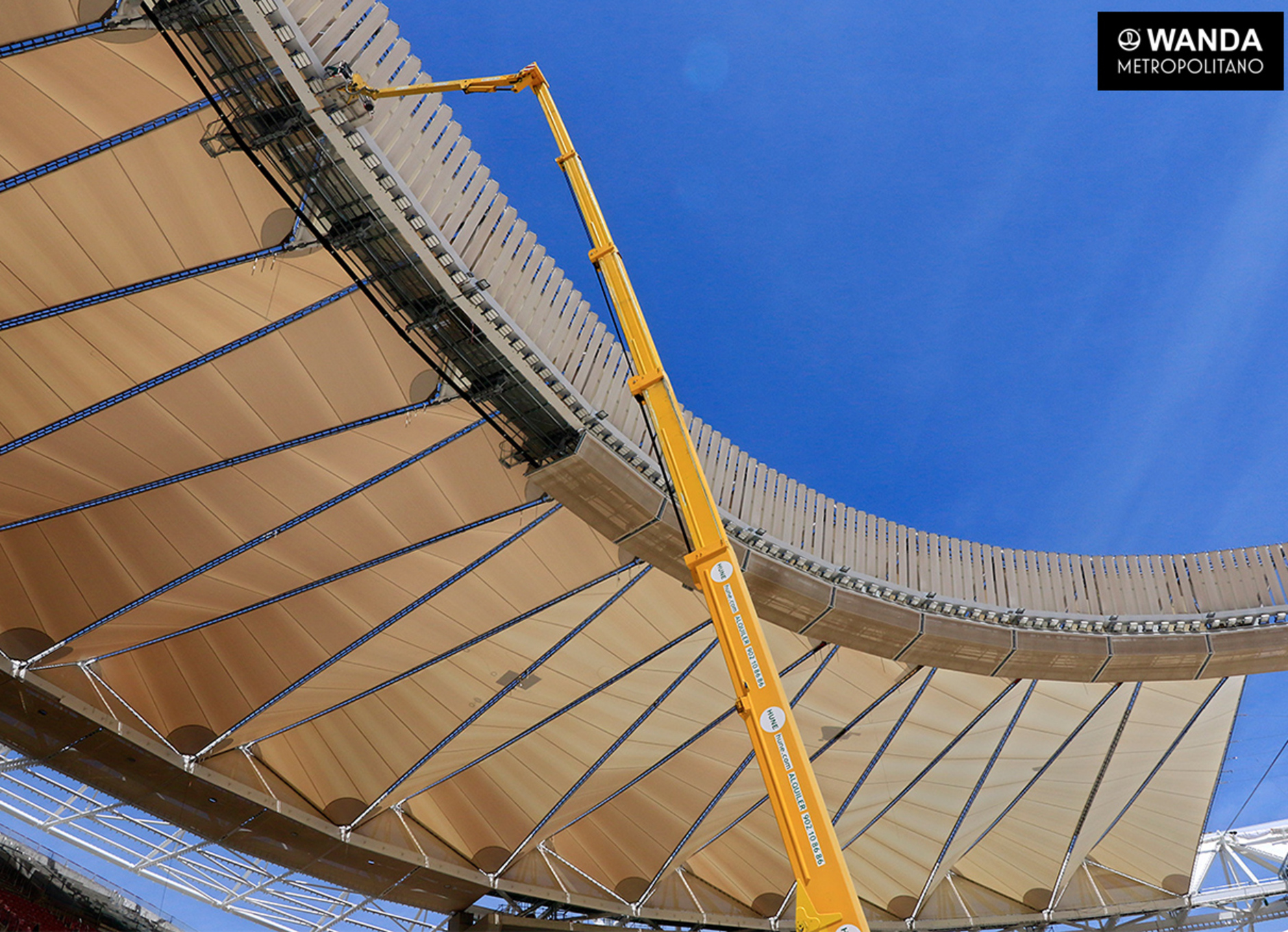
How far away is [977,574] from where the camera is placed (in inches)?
1097

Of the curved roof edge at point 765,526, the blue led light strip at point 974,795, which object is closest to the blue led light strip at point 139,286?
the curved roof edge at point 765,526

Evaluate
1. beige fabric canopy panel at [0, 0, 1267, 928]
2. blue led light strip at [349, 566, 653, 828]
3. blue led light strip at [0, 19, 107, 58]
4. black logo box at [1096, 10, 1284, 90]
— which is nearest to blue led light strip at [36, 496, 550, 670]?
beige fabric canopy panel at [0, 0, 1267, 928]

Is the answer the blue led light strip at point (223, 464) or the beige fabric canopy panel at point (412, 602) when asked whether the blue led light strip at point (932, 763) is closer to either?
the beige fabric canopy panel at point (412, 602)

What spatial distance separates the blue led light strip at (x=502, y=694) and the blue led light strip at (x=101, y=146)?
12805mm

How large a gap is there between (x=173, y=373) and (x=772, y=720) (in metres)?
12.8

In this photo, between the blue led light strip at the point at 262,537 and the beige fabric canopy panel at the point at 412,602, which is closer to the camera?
the beige fabric canopy panel at the point at 412,602

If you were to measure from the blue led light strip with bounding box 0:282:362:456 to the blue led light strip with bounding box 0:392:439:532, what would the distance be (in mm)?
2015

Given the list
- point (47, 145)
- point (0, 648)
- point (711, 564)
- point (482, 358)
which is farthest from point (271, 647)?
point (711, 564)

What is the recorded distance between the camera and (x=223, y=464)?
2200 cm

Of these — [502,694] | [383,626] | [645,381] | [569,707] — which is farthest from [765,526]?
A: [383,626]

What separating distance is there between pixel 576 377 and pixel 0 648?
16.4m

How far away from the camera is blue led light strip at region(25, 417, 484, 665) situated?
21.6 meters

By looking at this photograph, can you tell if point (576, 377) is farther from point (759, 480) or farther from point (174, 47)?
point (174, 47)

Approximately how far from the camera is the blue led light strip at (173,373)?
19422 millimetres
